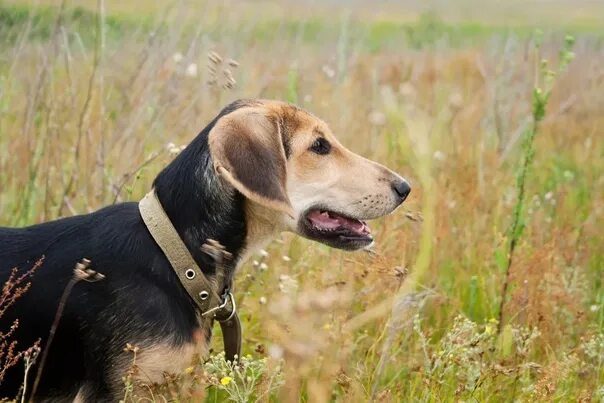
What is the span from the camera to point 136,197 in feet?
17.6

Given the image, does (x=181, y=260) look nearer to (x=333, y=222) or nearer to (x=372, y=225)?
(x=333, y=222)

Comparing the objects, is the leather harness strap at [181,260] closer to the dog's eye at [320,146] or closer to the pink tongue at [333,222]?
the pink tongue at [333,222]

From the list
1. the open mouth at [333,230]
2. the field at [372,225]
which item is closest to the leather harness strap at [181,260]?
the field at [372,225]

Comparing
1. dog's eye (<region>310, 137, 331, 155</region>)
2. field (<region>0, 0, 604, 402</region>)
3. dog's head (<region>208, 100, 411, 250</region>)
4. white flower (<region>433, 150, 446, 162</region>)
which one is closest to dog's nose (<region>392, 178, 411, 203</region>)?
dog's head (<region>208, 100, 411, 250</region>)

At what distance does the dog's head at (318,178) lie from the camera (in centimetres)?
351

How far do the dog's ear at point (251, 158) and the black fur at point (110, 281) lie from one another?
5.1 inches

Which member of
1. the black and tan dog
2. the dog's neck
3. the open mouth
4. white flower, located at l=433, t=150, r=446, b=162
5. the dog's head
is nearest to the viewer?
the black and tan dog

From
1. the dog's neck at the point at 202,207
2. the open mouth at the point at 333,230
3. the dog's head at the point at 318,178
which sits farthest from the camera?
the open mouth at the point at 333,230

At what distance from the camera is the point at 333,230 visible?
12.2ft

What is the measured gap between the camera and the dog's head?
351 centimetres

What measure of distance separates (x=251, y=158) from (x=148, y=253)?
51 cm

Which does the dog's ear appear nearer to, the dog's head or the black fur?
the dog's head

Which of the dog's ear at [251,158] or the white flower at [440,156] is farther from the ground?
the dog's ear at [251,158]

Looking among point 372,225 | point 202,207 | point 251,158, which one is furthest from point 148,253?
point 372,225
